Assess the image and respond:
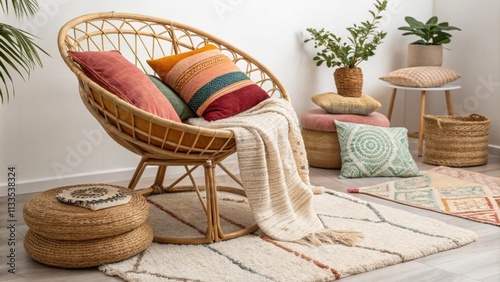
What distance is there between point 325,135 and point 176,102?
1.14 meters

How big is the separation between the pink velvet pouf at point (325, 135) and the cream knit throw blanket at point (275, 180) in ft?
3.40

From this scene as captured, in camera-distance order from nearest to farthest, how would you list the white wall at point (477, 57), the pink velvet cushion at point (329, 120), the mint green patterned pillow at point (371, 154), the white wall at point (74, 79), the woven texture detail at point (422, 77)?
the white wall at point (74, 79), the mint green patterned pillow at point (371, 154), the pink velvet cushion at point (329, 120), the woven texture detail at point (422, 77), the white wall at point (477, 57)

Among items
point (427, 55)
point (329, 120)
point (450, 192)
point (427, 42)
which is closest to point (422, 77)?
point (427, 55)

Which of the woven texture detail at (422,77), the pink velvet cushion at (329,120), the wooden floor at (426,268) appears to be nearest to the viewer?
the wooden floor at (426,268)

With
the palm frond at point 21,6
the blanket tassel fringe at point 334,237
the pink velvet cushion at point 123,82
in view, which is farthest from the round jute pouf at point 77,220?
the palm frond at point 21,6

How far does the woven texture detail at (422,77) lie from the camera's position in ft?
14.2

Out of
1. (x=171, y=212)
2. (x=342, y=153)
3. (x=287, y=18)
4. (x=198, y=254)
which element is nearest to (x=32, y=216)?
(x=198, y=254)

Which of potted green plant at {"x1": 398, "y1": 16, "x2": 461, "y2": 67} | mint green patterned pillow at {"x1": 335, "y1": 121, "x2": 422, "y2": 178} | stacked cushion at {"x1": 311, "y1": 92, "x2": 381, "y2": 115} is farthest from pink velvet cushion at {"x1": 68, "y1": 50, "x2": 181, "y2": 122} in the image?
potted green plant at {"x1": 398, "y1": 16, "x2": 461, "y2": 67}

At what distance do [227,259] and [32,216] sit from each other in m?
0.67

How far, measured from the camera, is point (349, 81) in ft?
13.8

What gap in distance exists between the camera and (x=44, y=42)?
3.47m

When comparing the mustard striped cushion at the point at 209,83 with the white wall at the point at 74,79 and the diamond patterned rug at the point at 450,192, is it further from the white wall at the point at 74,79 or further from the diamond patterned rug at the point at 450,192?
the diamond patterned rug at the point at 450,192

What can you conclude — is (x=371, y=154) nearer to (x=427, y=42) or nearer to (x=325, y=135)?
(x=325, y=135)

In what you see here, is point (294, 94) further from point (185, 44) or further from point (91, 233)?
point (91, 233)
